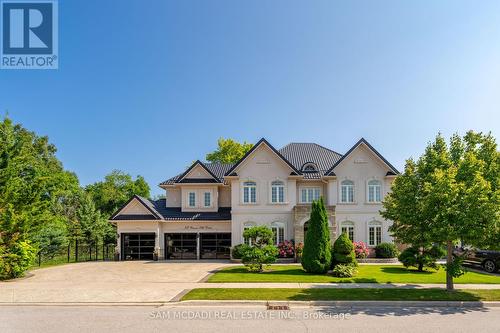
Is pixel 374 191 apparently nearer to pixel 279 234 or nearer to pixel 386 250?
pixel 386 250

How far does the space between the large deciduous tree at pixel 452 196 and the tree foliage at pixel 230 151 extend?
37.9m

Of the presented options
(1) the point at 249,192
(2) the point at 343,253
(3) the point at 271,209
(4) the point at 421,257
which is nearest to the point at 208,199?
(1) the point at 249,192

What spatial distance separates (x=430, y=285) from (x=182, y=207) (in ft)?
69.9

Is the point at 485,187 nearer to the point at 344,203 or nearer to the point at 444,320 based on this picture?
the point at 444,320

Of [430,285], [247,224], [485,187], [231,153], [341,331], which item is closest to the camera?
[341,331]

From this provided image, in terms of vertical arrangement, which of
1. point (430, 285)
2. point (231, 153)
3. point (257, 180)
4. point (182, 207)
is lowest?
point (430, 285)

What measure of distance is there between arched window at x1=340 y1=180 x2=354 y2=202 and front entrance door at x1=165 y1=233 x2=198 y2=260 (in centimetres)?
1323

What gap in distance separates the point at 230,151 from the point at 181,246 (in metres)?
24.5

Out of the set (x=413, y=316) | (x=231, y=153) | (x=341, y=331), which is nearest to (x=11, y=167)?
(x=341, y=331)

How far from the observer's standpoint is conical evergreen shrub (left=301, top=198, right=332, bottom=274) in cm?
1948

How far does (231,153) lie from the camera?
53.2 m

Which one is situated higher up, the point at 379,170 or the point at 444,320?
the point at 379,170

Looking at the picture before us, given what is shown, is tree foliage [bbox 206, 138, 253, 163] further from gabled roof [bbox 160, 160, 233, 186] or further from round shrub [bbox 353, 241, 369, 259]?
round shrub [bbox 353, 241, 369, 259]

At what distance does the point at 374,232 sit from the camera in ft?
94.3
